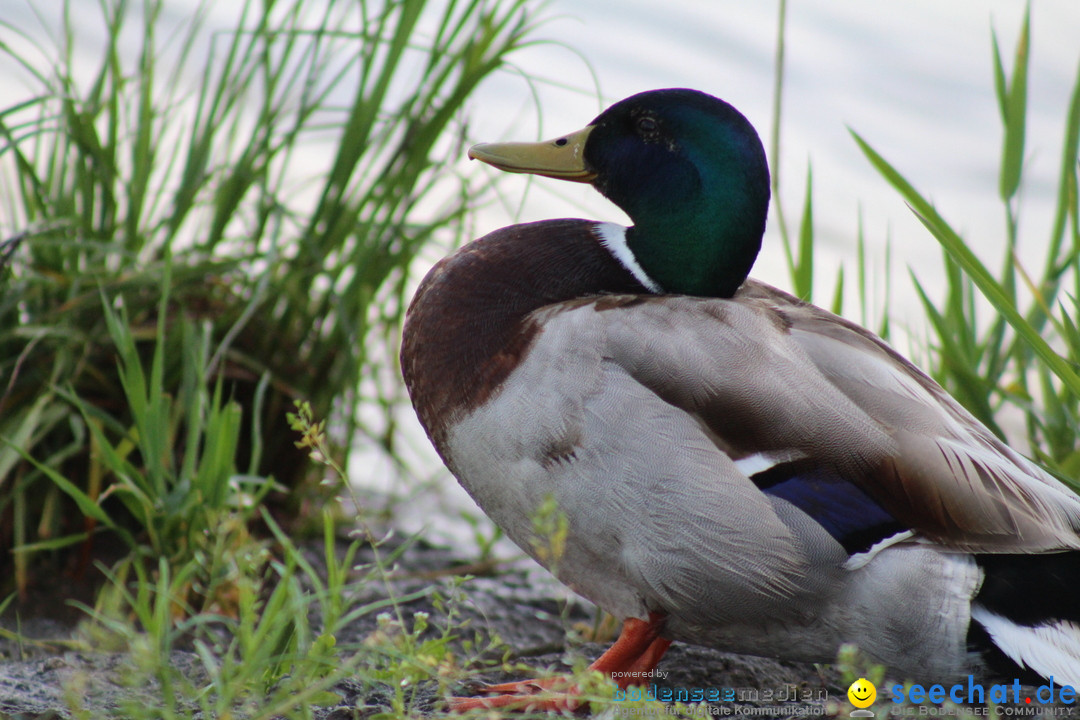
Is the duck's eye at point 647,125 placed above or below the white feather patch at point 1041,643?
above

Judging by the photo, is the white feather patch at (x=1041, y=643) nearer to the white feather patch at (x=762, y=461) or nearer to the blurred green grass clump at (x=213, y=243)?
the white feather patch at (x=762, y=461)

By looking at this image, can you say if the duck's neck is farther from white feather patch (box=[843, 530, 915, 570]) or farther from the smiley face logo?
the smiley face logo

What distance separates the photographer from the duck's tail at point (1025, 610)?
6.03ft

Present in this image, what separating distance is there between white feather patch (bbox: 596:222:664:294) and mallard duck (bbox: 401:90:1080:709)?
186 mm

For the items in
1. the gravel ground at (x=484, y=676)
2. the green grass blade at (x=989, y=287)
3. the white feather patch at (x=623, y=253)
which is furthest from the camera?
the white feather patch at (x=623, y=253)

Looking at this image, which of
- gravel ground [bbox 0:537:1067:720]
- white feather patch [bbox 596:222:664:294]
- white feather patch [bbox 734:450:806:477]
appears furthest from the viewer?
white feather patch [bbox 596:222:664:294]

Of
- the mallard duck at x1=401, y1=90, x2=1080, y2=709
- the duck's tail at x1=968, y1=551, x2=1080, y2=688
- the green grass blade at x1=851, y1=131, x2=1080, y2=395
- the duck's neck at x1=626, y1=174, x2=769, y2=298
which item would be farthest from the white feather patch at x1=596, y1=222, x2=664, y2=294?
the duck's tail at x1=968, y1=551, x2=1080, y2=688

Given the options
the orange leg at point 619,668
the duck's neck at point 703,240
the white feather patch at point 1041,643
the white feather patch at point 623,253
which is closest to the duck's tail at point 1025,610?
the white feather patch at point 1041,643

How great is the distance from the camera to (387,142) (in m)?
3.22

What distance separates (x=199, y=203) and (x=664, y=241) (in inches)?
55.6

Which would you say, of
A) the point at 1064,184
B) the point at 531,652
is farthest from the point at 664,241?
the point at 1064,184

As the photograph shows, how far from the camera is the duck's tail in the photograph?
1.84m

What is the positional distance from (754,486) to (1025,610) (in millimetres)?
459

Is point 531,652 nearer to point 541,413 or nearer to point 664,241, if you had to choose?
point 541,413
